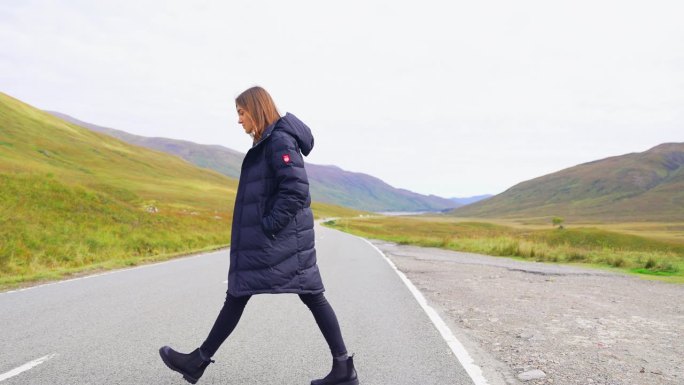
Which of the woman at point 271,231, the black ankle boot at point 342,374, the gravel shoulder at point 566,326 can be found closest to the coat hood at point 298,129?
the woman at point 271,231

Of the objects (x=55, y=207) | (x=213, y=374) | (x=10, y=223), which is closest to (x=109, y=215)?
(x=55, y=207)

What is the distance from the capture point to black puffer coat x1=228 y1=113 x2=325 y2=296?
382 cm

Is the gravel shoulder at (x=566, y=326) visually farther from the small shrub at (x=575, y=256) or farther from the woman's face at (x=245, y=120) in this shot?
the small shrub at (x=575, y=256)

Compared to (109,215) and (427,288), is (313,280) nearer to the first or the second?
(427,288)

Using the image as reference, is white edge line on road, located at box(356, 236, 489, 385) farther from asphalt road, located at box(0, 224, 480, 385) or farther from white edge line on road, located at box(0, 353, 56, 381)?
A: white edge line on road, located at box(0, 353, 56, 381)

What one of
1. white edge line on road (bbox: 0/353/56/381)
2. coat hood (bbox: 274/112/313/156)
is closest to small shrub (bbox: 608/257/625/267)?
coat hood (bbox: 274/112/313/156)

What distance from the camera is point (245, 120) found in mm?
4141

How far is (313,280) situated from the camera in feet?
13.3

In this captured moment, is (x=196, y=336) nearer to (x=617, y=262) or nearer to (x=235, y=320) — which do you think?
(x=235, y=320)

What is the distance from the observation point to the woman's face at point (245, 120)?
163 inches

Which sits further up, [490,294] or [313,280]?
[313,280]

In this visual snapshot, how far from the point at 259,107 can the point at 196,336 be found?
10.3 ft

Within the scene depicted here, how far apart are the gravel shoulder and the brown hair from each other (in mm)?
2815

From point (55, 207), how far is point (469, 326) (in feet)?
65.7
